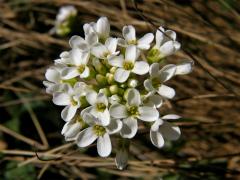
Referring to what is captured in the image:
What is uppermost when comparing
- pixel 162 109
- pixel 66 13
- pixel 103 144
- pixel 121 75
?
pixel 121 75

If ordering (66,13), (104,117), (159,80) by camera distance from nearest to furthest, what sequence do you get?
(104,117) < (159,80) < (66,13)

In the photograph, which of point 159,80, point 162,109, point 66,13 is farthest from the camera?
point 66,13

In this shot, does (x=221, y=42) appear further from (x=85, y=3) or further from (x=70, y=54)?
(x=70, y=54)

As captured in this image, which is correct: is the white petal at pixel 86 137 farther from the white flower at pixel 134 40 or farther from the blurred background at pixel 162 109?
the blurred background at pixel 162 109

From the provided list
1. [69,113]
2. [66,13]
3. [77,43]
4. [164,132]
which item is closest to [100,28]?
[77,43]

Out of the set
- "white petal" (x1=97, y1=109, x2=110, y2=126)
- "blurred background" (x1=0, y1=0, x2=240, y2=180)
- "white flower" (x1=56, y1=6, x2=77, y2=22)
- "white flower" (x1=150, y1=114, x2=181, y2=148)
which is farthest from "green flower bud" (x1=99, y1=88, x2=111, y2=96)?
"white flower" (x1=56, y1=6, x2=77, y2=22)

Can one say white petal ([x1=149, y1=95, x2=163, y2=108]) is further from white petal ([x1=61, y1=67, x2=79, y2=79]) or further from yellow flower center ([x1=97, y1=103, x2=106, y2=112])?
white petal ([x1=61, y1=67, x2=79, y2=79])

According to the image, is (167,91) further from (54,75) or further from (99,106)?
(54,75)

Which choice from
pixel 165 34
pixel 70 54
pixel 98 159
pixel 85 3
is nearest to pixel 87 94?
pixel 70 54
